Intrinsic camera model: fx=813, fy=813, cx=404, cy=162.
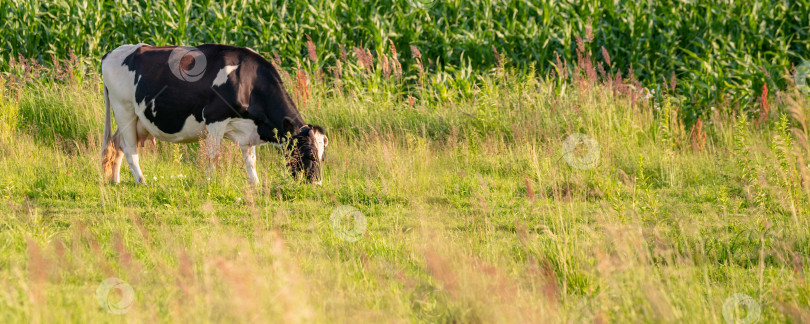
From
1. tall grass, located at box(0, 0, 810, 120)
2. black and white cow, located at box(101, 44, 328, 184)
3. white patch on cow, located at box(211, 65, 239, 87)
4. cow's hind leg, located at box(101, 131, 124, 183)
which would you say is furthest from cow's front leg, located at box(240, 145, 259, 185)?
tall grass, located at box(0, 0, 810, 120)

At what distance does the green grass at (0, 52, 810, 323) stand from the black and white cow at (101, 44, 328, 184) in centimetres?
33

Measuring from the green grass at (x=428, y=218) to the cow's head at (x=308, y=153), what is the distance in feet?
0.56

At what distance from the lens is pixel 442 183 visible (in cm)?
808

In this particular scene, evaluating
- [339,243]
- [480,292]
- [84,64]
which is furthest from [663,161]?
[84,64]

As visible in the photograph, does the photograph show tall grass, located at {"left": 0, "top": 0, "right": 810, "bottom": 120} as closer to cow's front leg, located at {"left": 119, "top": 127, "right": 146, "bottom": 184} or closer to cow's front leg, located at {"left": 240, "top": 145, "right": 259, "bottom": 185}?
cow's front leg, located at {"left": 119, "top": 127, "right": 146, "bottom": 184}

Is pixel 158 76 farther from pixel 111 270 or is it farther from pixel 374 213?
pixel 111 270

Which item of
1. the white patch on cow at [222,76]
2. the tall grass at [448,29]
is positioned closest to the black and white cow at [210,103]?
the white patch on cow at [222,76]

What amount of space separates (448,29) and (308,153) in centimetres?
570

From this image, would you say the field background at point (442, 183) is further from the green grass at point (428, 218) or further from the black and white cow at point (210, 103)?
the black and white cow at point (210, 103)

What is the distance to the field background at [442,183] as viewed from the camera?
4289 mm

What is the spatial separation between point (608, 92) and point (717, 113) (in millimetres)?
1324

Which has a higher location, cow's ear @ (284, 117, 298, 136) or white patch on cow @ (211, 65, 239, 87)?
white patch on cow @ (211, 65, 239, 87)

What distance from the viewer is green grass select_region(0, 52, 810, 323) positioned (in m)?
4.17

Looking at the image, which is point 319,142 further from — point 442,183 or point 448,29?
point 448,29
